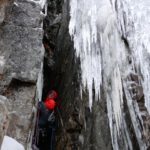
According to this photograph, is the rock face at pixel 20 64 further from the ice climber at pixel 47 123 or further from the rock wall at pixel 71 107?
the rock wall at pixel 71 107

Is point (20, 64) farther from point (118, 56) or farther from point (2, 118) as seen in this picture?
point (2, 118)

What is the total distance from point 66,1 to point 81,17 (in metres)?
1.09

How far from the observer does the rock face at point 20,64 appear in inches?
219

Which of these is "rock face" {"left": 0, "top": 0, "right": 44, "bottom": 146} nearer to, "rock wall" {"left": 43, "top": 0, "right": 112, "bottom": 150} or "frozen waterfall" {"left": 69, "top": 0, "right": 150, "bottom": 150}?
"rock wall" {"left": 43, "top": 0, "right": 112, "bottom": 150}

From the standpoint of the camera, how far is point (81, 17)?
25.8 ft

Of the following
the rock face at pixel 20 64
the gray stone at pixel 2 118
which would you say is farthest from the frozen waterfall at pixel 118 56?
the gray stone at pixel 2 118

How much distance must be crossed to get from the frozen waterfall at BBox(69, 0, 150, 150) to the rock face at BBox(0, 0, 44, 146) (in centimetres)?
142

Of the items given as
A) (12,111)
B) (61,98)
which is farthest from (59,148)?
(12,111)

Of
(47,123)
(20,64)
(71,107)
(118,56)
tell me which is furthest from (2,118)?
(118,56)

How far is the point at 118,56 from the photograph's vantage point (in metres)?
7.18

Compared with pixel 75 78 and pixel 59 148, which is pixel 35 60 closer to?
pixel 75 78

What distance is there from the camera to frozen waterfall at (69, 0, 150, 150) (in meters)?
6.62

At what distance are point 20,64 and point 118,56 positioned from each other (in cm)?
233

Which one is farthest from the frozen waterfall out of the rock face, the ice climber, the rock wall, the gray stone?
the gray stone
